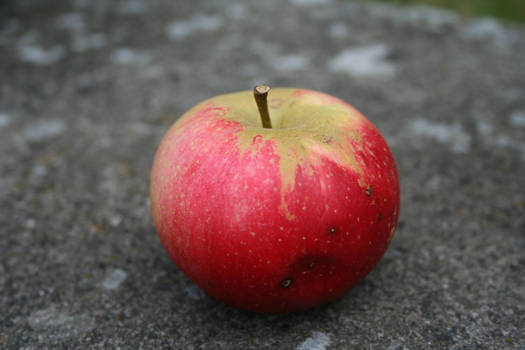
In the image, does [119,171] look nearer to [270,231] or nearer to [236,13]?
[270,231]

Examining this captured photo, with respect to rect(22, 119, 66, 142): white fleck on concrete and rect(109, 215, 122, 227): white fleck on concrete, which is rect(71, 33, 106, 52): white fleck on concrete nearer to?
rect(22, 119, 66, 142): white fleck on concrete

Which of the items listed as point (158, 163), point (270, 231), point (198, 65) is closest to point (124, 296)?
point (158, 163)

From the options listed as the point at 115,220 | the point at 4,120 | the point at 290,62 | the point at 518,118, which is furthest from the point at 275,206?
the point at 290,62

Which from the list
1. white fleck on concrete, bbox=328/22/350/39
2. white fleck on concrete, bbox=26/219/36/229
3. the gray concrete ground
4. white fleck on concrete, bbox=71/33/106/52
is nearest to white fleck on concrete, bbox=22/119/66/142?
the gray concrete ground

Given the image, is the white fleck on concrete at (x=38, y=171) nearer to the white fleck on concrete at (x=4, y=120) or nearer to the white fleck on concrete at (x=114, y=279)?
the white fleck on concrete at (x=4, y=120)

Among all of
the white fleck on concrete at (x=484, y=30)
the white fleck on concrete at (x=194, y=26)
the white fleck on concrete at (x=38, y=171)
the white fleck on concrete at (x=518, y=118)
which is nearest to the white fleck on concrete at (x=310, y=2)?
the white fleck on concrete at (x=194, y=26)

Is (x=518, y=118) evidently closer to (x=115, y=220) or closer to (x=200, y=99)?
(x=200, y=99)

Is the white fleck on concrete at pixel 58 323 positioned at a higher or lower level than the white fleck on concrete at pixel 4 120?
lower
